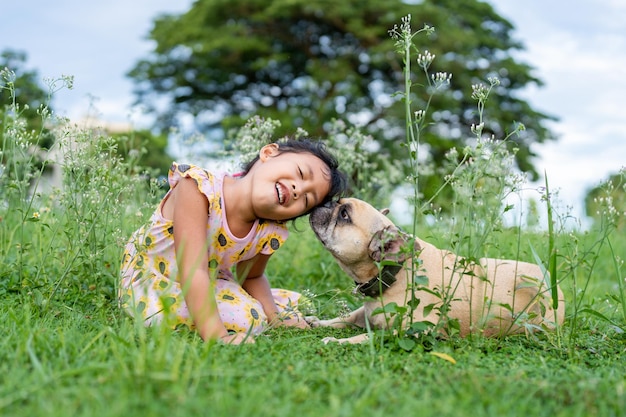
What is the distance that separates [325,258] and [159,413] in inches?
139

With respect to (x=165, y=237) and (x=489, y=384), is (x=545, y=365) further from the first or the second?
(x=165, y=237)

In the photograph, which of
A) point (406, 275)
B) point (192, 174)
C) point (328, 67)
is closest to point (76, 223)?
point (192, 174)

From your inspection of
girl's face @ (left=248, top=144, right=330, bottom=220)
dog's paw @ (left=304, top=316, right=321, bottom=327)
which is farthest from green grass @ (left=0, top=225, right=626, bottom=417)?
dog's paw @ (left=304, top=316, right=321, bottom=327)

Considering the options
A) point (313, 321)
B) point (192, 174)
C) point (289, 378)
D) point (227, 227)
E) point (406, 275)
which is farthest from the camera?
point (313, 321)

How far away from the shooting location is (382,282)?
11.9 ft

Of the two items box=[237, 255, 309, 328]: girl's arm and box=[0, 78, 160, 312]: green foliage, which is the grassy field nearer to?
box=[0, 78, 160, 312]: green foliage

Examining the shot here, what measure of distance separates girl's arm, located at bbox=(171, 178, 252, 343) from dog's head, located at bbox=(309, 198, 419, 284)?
2.32ft

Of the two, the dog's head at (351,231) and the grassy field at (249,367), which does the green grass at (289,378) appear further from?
the dog's head at (351,231)

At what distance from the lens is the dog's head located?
3799 millimetres

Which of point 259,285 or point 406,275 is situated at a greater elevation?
point 406,275

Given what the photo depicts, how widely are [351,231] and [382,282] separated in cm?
38

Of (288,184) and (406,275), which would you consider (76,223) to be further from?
(406,275)

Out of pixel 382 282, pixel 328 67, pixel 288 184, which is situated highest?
pixel 328 67

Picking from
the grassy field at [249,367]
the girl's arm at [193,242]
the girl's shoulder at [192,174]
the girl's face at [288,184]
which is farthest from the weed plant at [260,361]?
the girl's face at [288,184]
